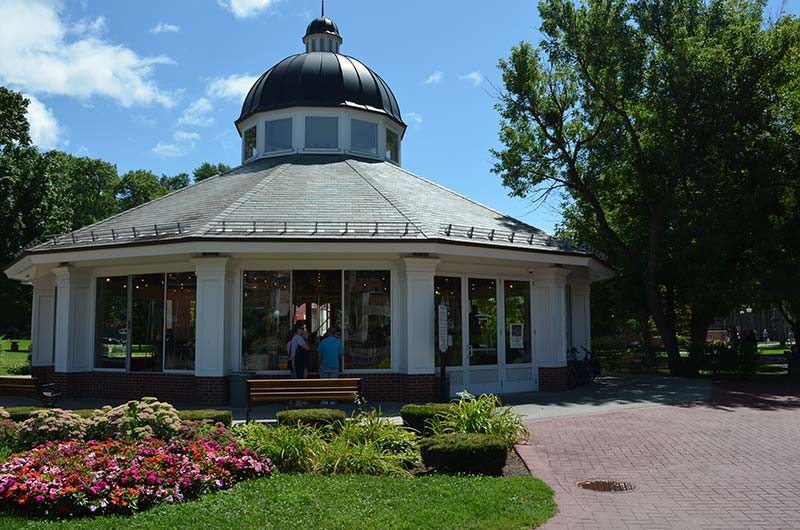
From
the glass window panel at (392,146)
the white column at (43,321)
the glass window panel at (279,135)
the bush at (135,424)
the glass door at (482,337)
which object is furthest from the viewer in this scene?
the glass window panel at (392,146)

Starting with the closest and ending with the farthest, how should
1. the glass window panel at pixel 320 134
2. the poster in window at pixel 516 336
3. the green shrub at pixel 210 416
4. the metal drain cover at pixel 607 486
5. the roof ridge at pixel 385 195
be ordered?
the metal drain cover at pixel 607 486 → the green shrub at pixel 210 416 → the roof ridge at pixel 385 195 → the poster in window at pixel 516 336 → the glass window panel at pixel 320 134

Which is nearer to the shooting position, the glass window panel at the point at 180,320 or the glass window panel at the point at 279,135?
the glass window panel at the point at 180,320

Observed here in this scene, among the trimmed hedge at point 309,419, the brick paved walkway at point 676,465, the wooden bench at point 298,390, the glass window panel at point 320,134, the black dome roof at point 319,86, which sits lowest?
the brick paved walkway at point 676,465

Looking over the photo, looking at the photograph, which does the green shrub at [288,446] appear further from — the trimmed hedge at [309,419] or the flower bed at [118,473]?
the trimmed hedge at [309,419]

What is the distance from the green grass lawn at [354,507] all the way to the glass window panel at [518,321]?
9.29 metres

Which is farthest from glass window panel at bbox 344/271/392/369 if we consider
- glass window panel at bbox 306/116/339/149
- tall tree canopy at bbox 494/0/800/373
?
tall tree canopy at bbox 494/0/800/373

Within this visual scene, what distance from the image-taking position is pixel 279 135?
2141 centimetres

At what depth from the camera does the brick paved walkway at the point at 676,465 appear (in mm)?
6234

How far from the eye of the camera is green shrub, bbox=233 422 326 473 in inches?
320

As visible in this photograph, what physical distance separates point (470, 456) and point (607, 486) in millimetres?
1577

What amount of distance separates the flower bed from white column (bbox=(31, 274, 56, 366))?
1233cm

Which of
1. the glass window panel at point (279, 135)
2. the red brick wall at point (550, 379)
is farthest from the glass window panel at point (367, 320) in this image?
the glass window panel at point (279, 135)

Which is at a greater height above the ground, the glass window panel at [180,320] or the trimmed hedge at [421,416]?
the glass window panel at [180,320]

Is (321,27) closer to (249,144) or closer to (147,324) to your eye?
(249,144)
